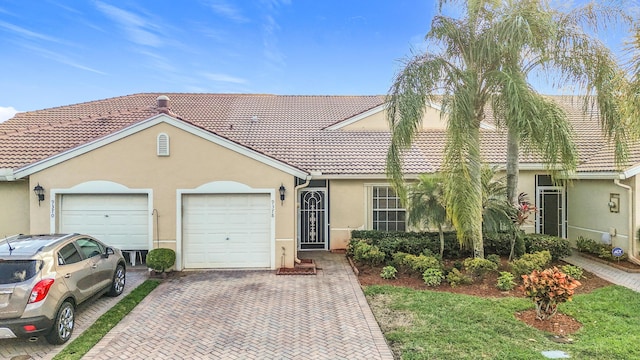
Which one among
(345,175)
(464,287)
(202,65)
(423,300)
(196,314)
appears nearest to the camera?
(196,314)

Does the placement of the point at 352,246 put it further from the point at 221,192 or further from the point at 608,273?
the point at 608,273

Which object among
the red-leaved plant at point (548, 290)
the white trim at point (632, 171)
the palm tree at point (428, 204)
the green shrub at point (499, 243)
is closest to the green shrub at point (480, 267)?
the palm tree at point (428, 204)

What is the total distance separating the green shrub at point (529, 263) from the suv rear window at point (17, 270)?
11061 millimetres

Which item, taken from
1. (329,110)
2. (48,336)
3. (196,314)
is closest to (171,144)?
(196,314)

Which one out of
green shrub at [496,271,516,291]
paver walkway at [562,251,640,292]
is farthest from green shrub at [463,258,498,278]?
paver walkway at [562,251,640,292]

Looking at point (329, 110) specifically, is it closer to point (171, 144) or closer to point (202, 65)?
point (202, 65)

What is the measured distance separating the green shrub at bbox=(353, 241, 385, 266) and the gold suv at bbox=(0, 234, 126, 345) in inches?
280

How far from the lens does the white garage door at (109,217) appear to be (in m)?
11.2

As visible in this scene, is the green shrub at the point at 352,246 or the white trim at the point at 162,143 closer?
the white trim at the point at 162,143

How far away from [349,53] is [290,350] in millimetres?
18081

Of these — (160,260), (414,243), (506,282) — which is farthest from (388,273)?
(160,260)

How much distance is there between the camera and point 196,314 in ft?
25.4

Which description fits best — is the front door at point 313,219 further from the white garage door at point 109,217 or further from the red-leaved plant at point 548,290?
the red-leaved plant at point 548,290

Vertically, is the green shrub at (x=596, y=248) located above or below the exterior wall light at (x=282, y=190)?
below
